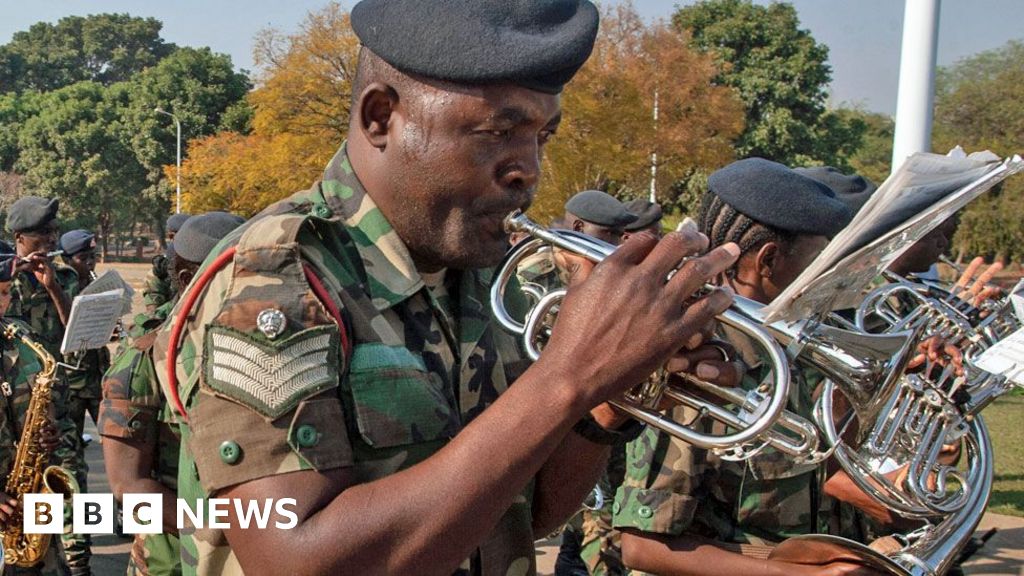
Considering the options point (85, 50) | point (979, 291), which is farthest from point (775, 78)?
point (85, 50)

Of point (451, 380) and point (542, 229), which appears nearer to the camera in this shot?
point (451, 380)

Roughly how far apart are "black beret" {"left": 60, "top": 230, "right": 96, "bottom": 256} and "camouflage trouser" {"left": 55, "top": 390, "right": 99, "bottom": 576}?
2535 mm

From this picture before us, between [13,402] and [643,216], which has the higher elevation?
[643,216]

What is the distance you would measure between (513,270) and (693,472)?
3.40 ft

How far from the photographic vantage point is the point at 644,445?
3.12 meters

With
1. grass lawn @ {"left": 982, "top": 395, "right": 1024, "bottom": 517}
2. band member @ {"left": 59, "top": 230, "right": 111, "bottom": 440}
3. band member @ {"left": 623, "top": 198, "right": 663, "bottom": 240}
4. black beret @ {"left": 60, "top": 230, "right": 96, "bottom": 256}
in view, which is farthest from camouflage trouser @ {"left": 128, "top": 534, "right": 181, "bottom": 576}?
black beret @ {"left": 60, "top": 230, "right": 96, "bottom": 256}

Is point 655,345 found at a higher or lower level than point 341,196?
lower

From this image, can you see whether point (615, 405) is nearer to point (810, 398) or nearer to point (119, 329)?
point (810, 398)

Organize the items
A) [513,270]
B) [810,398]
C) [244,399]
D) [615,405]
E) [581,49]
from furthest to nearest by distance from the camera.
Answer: [810,398], [513,270], [615,405], [581,49], [244,399]

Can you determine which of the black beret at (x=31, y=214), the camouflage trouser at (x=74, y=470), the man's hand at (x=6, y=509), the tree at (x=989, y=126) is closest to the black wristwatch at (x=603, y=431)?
the man's hand at (x=6, y=509)

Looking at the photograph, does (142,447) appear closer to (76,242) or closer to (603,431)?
(603,431)

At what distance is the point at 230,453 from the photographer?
1502mm

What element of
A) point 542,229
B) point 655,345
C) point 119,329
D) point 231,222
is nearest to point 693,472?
point 542,229

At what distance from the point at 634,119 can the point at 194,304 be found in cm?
2894
